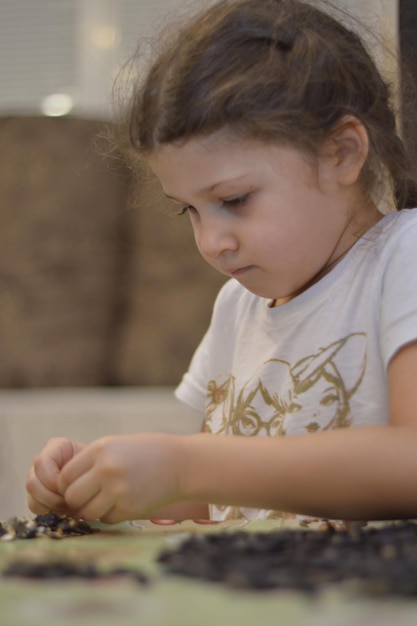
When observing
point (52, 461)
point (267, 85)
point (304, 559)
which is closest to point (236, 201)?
point (267, 85)

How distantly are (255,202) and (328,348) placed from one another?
19 centimetres

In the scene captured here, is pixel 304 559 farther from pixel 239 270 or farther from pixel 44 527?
pixel 239 270

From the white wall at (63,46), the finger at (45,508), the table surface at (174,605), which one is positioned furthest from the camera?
the white wall at (63,46)

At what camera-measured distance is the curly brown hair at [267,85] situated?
97 centimetres

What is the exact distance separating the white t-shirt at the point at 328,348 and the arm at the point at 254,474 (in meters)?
0.15

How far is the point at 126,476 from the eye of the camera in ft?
2.31

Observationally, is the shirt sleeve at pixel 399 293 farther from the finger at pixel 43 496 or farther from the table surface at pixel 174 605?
the table surface at pixel 174 605

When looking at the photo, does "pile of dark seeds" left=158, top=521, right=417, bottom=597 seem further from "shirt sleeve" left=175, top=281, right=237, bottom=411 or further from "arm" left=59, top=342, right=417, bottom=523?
"shirt sleeve" left=175, top=281, right=237, bottom=411

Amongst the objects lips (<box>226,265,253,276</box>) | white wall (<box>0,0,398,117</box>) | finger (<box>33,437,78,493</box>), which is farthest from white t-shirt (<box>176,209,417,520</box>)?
white wall (<box>0,0,398,117</box>)

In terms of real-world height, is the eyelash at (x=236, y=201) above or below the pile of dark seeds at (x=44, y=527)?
above

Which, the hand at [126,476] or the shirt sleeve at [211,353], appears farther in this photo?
the shirt sleeve at [211,353]

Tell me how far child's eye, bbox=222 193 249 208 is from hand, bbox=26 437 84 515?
0.94 ft

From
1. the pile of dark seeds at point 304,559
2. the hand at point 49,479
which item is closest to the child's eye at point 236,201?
the hand at point 49,479

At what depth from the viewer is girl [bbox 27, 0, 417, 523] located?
95 centimetres
